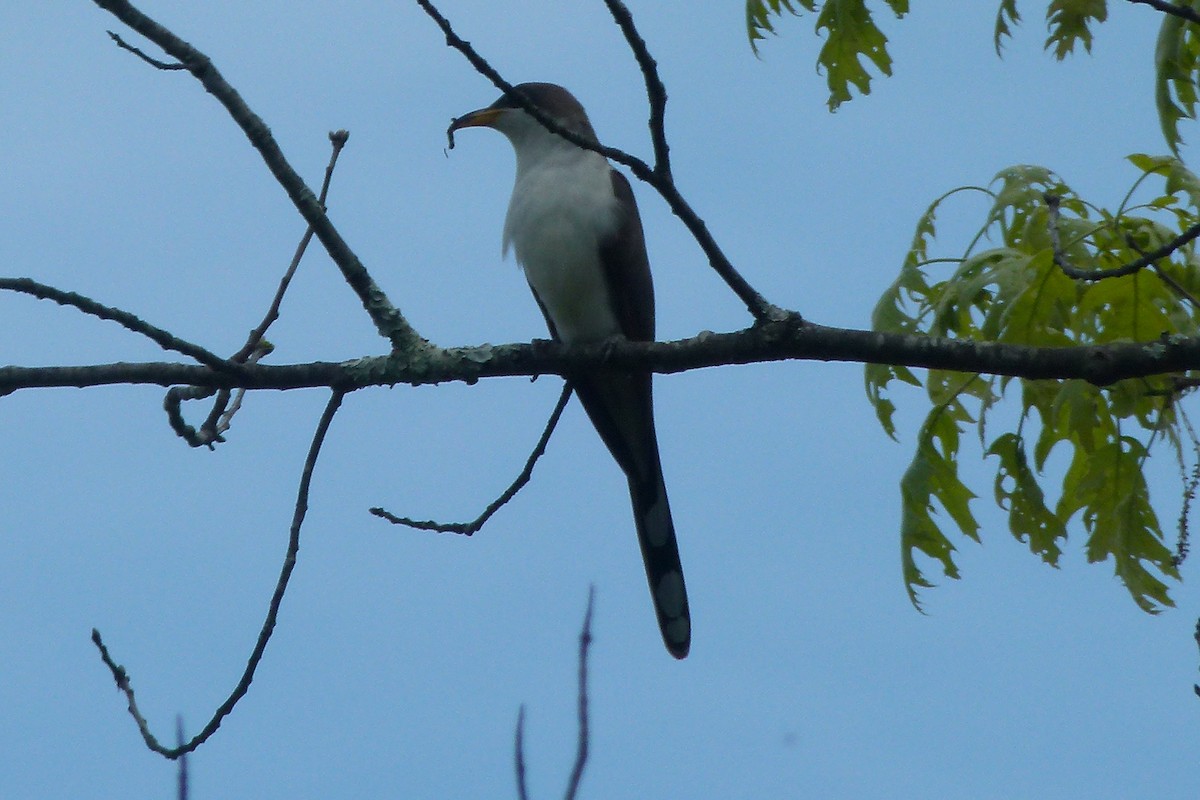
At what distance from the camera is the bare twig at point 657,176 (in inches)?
95.9

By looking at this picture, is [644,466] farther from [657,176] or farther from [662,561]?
[657,176]

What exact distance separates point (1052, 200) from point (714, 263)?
69 centimetres

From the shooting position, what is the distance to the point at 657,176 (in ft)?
8.36

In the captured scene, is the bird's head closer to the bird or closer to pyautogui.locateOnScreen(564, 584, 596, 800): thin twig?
the bird

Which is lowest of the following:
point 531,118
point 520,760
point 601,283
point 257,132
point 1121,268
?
point 520,760

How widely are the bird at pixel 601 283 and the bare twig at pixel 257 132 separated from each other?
1182 mm

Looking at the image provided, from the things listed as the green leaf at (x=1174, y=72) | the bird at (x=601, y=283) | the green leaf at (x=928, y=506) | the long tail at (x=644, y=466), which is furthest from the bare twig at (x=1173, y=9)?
the long tail at (x=644, y=466)

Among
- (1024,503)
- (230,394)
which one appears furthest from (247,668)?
(1024,503)

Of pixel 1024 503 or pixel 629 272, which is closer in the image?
pixel 1024 503

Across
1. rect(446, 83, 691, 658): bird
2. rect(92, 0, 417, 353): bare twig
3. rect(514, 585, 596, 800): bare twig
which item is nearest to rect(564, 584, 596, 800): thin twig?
rect(514, 585, 596, 800): bare twig

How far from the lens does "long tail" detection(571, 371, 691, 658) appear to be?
4.85 meters

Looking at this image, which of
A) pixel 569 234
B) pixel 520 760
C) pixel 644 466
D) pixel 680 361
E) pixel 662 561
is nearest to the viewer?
pixel 520 760

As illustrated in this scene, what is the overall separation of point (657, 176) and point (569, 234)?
2.10m

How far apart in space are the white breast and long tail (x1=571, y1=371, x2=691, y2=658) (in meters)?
0.25
